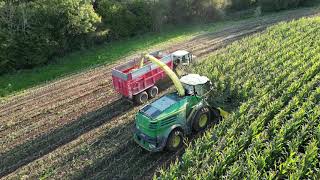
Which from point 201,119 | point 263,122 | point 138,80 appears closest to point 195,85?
point 201,119

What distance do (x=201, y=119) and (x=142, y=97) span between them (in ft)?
13.2

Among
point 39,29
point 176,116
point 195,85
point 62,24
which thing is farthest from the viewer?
point 62,24

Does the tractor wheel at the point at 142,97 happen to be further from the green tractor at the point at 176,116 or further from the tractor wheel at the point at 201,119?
the tractor wheel at the point at 201,119

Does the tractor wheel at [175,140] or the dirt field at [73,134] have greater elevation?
the tractor wheel at [175,140]

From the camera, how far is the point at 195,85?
13148 millimetres

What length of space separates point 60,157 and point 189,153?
5179 millimetres

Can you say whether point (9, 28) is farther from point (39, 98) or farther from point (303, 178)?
point (303, 178)

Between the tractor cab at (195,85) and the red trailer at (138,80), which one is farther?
the red trailer at (138,80)

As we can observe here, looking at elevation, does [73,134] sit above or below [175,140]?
below

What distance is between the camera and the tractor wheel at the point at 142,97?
16.2 m

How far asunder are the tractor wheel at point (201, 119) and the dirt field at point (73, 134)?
1.45 metres

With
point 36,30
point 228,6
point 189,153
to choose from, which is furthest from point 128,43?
point 189,153

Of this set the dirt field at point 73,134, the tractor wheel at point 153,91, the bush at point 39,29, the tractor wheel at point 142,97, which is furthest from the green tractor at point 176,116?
the bush at point 39,29

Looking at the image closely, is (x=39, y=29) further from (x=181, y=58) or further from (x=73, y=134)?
(x=73, y=134)
